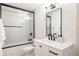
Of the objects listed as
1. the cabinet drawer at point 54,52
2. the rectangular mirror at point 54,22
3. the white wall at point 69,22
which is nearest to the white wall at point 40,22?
the rectangular mirror at point 54,22

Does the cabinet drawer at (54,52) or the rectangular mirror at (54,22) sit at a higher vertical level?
the rectangular mirror at (54,22)

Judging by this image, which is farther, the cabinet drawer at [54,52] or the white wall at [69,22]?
the white wall at [69,22]

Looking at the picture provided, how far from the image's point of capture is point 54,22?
1803mm

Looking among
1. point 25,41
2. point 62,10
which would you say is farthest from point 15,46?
point 62,10

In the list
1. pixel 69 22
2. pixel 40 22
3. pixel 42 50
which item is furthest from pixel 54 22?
pixel 42 50

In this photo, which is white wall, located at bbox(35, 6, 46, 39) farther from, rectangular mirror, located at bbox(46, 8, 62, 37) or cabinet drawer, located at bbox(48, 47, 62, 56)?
cabinet drawer, located at bbox(48, 47, 62, 56)

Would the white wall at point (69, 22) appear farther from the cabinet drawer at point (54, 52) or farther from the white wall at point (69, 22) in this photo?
the cabinet drawer at point (54, 52)

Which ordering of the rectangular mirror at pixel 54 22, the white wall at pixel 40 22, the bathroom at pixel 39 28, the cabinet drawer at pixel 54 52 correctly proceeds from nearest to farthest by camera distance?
the cabinet drawer at pixel 54 52 → the bathroom at pixel 39 28 → the rectangular mirror at pixel 54 22 → the white wall at pixel 40 22

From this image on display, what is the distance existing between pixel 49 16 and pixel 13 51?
1474 mm

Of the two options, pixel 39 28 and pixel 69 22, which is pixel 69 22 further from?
pixel 39 28

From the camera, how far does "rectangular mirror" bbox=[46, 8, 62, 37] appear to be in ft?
5.47

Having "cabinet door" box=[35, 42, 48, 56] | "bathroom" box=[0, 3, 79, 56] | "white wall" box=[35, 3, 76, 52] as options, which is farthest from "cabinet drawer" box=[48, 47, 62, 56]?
"white wall" box=[35, 3, 76, 52]

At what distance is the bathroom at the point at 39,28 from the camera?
1.37m

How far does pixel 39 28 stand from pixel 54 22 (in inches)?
24.8
